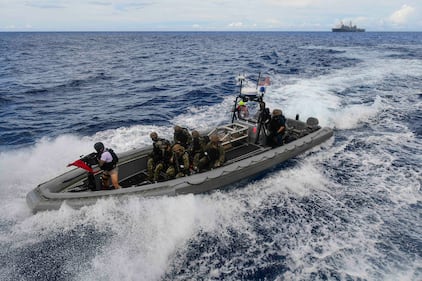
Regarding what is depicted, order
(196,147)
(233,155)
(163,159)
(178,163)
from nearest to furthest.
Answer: (178,163) → (163,159) → (196,147) → (233,155)

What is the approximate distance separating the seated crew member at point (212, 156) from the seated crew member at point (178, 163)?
486mm

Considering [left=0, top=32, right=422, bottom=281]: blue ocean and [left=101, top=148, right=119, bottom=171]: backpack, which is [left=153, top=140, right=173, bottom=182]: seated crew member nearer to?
[left=0, top=32, right=422, bottom=281]: blue ocean

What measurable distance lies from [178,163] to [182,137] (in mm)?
1032

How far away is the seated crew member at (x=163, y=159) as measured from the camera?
28.7 ft

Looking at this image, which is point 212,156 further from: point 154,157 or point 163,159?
point 154,157

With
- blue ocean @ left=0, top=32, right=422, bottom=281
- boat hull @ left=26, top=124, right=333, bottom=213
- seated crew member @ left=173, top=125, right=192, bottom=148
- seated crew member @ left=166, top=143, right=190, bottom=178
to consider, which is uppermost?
seated crew member @ left=173, top=125, right=192, bottom=148

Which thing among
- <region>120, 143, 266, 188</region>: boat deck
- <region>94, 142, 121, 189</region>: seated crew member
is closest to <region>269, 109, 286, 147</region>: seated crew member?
<region>120, 143, 266, 188</region>: boat deck

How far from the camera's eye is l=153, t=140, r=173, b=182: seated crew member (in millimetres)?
8734

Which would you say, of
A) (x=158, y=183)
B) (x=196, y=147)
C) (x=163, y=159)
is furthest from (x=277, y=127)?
(x=158, y=183)

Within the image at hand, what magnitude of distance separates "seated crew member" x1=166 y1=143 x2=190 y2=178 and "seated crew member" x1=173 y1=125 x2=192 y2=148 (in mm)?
636

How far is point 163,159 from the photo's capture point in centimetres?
889

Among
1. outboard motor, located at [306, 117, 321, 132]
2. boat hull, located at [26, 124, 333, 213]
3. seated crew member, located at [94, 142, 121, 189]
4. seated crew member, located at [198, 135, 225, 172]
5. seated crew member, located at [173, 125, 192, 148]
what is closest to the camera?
boat hull, located at [26, 124, 333, 213]

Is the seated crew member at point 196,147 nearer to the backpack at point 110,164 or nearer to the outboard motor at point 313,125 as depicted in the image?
the backpack at point 110,164

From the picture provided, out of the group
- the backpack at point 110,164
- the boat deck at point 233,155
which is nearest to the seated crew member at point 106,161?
the backpack at point 110,164
